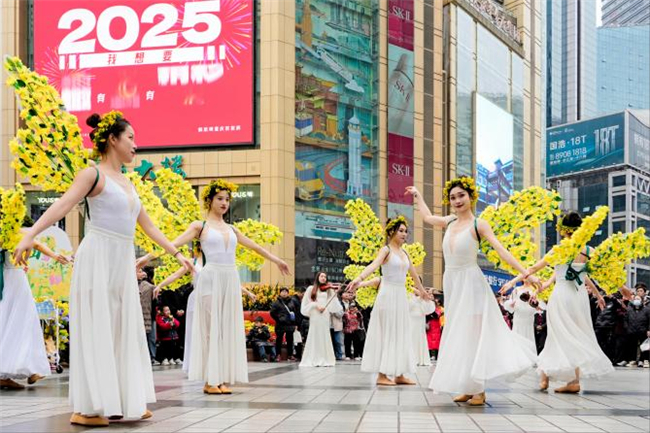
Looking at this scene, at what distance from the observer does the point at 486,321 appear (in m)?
9.11

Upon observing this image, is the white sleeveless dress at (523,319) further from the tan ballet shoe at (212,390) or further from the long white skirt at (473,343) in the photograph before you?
the tan ballet shoe at (212,390)

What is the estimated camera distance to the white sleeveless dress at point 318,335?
19484 millimetres

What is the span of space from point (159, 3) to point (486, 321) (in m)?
33.7

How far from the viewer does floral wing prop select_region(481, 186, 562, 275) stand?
13906mm

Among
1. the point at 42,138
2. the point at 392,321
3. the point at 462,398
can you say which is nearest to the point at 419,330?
the point at 392,321

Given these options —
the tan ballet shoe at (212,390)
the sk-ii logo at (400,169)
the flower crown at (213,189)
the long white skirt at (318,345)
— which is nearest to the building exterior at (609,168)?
the sk-ii logo at (400,169)

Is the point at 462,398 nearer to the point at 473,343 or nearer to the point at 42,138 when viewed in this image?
the point at 473,343

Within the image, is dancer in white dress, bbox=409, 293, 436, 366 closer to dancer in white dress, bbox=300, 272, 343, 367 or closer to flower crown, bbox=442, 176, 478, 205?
dancer in white dress, bbox=300, 272, 343, 367

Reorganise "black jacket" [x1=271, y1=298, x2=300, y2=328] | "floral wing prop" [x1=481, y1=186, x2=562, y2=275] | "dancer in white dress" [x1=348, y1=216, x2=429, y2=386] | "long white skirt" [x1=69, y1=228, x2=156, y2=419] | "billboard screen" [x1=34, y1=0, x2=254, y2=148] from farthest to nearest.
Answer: "billboard screen" [x1=34, y1=0, x2=254, y2=148] → "black jacket" [x1=271, y1=298, x2=300, y2=328] → "floral wing prop" [x1=481, y1=186, x2=562, y2=275] → "dancer in white dress" [x1=348, y1=216, x2=429, y2=386] → "long white skirt" [x1=69, y1=228, x2=156, y2=419]

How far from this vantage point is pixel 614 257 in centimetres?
1136

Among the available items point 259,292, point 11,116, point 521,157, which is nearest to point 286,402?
point 259,292

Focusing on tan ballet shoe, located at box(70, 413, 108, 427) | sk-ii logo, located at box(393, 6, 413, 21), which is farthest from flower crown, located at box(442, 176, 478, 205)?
sk-ii logo, located at box(393, 6, 413, 21)

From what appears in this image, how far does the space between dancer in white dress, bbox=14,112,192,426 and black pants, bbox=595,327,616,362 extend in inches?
667

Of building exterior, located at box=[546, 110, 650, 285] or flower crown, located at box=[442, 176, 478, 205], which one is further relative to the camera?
building exterior, located at box=[546, 110, 650, 285]
